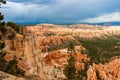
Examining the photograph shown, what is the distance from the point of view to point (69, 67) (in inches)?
3017

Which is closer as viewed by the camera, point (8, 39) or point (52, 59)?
point (8, 39)

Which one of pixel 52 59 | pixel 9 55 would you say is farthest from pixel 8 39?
pixel 52 59

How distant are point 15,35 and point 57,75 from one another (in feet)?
63.5

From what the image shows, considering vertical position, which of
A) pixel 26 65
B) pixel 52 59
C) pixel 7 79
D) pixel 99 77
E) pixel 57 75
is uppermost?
pixel 7 79

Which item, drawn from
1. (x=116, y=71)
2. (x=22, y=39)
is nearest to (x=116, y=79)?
(x=116, y=71)

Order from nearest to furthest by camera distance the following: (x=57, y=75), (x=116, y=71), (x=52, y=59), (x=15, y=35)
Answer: (x=15, y=35) < (x=57, y=75) < (x=52, y=59) < (x=116, y=71)

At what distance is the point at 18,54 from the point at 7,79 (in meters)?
31.9

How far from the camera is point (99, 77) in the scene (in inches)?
7530

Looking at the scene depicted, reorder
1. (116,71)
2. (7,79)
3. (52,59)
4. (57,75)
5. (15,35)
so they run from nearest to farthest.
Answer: (7,79)
(15,35)
(57,75)
(52,59)
(116,71)

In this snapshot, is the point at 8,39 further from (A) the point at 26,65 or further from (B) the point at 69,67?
(B) the point at 69,67

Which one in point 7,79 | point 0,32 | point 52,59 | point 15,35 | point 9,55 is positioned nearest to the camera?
point 7,79

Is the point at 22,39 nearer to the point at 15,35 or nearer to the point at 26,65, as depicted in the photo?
the point at 15,35

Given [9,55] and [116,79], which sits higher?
[9,55]

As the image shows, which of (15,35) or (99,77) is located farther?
(99,77)
